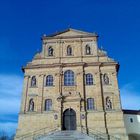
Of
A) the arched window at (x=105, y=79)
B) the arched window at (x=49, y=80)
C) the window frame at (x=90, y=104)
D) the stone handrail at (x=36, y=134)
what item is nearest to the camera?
the stone handrail at (x=36, y=134)

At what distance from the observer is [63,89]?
92.7 ft

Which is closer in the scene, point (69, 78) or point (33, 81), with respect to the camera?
point (69, 78)

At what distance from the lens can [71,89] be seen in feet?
92.4

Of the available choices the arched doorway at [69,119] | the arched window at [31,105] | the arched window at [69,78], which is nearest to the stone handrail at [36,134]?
the arched doorway at [69,119]

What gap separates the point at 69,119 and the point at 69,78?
5.30 metres

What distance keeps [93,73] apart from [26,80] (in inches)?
334

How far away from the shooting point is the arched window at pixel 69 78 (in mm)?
28728

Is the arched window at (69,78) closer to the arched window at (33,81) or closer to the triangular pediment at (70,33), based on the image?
the arched window at (33,81)

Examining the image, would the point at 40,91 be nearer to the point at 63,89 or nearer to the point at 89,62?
the point at 63,89

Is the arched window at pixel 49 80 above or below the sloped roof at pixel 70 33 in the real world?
below

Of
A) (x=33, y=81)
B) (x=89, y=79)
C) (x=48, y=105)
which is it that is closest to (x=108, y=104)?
(x=89, y=79)

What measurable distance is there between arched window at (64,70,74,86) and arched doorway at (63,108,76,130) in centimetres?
338

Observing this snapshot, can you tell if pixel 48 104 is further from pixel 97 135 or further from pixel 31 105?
pixel 97 135

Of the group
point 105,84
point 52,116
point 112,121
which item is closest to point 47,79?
point 52,116
